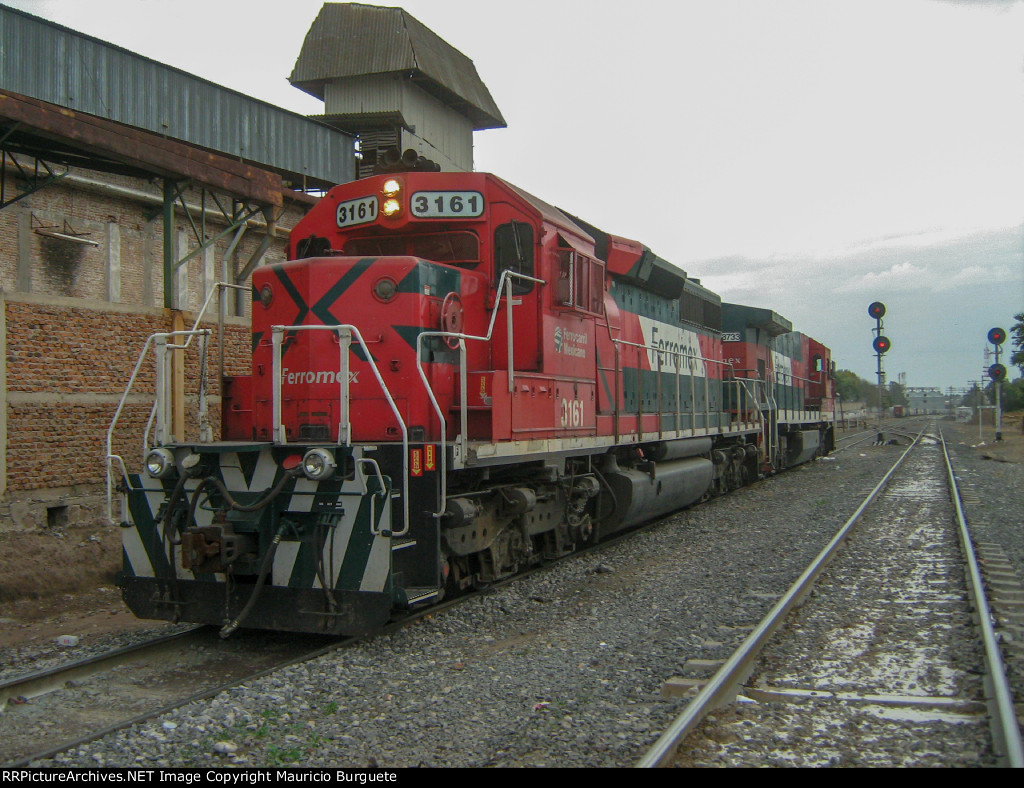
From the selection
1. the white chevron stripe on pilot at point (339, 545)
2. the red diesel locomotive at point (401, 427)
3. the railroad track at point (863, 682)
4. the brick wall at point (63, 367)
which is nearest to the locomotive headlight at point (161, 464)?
the red diesel locomotive at point (401, 427)

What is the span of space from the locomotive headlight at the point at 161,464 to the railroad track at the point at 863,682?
3.36 metres

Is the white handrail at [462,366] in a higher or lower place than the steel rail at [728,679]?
higher

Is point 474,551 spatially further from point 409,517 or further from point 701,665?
point 701,665

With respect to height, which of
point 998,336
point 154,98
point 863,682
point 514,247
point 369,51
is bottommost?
point 863,682

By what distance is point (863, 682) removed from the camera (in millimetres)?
4355

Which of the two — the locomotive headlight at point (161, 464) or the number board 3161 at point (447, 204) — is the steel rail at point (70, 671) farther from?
the number board 3161 at point (447, 204)

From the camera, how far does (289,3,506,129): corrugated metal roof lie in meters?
26.9

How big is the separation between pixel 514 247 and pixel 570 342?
3.74ft

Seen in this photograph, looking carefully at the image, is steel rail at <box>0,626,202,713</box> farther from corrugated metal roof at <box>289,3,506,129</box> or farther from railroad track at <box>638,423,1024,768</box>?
corrugated metal roof at <box>289,3,506,129</box>

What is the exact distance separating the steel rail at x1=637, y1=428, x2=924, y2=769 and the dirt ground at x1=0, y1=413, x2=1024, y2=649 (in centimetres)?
396

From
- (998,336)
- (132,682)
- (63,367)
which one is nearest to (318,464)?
(132,682)

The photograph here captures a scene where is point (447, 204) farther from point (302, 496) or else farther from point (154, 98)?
point (154, 98)

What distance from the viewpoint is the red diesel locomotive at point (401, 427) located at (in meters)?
4.92

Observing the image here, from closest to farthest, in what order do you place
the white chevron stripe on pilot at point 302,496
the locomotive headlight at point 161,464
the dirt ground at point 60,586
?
the white chevron stripe on pilot at point 302,496
the locomotive headlight at point 161,464
the dirt ground at point 60,586
